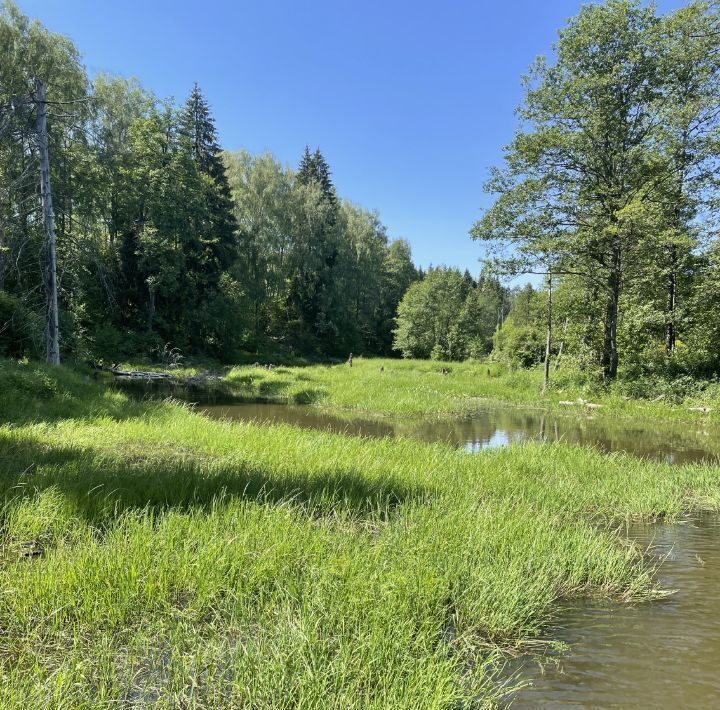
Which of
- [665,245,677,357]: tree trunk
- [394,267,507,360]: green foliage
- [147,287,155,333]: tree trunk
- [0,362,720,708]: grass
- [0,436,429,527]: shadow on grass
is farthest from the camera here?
[394,267,507,360]: green foliage

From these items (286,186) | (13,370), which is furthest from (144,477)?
(286,186)

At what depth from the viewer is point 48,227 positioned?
15391 mm

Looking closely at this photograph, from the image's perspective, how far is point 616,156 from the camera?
72.9 ft

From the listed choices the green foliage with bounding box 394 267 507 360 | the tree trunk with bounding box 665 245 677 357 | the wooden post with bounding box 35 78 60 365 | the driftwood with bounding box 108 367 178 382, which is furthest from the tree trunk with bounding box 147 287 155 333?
the tree trunk with bounding box 665 245 677 357

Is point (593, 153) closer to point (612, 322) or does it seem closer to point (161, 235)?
point (612, 322)

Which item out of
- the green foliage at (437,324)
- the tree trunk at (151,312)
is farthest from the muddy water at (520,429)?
the green foliage at (437,324)

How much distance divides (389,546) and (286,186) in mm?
47830

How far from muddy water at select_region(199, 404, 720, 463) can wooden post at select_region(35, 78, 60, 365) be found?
5.42 m

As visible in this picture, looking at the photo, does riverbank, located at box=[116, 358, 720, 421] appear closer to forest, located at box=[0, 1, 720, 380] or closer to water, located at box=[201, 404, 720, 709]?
forest, located at box=[0, 1, 720, 380]

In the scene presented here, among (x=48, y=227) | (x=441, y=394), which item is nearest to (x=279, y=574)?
(x=48, y=227)

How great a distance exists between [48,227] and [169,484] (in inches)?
543

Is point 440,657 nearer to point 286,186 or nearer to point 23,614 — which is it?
point 23,614

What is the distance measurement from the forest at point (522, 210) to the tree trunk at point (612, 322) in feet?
0.35

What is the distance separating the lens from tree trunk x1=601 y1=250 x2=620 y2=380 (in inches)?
921
